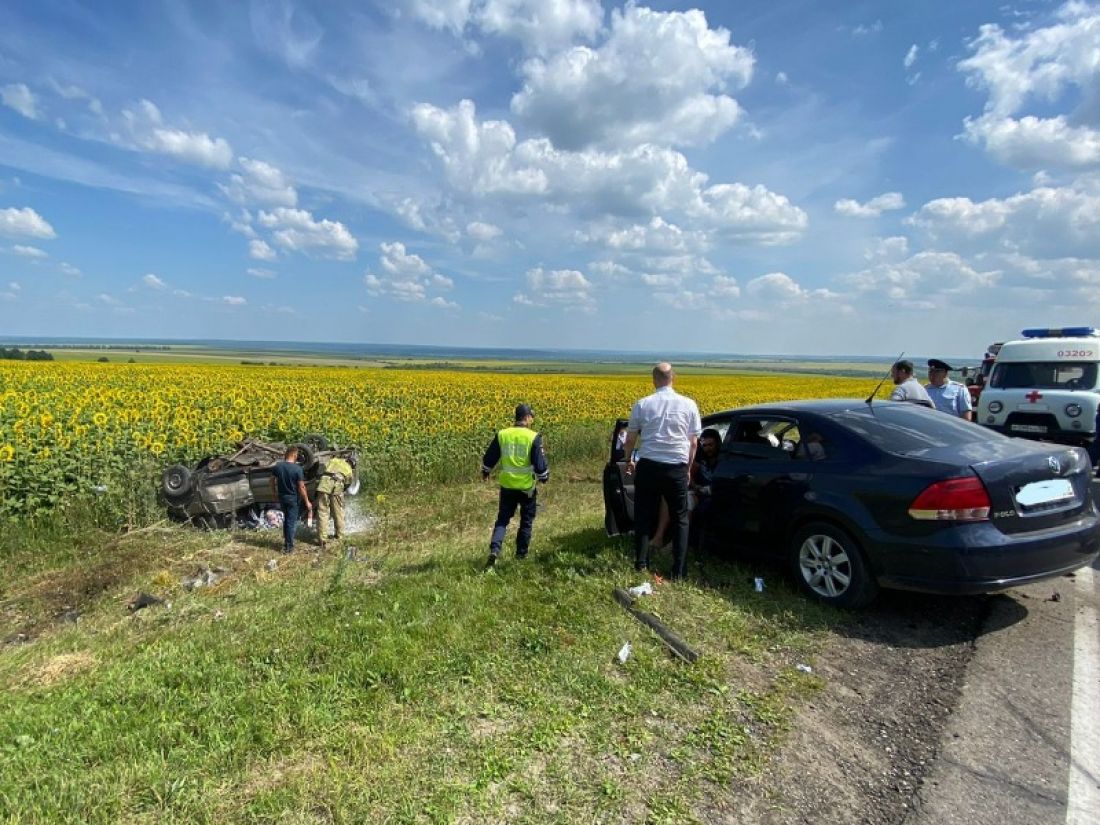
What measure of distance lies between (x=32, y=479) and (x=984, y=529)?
10.1m

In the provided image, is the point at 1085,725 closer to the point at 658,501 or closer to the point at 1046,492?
→ the point at 1046,492

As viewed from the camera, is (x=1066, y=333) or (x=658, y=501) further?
(x=1066, y=333)

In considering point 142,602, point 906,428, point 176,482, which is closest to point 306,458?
point 176,482

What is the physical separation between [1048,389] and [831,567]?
9711mm


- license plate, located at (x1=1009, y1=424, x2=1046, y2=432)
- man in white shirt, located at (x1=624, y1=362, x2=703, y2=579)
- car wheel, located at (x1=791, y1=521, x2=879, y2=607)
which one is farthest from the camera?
license plate, located at (x1=1009, y1=424, x2=1046, y2=432)

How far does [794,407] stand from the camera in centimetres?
546

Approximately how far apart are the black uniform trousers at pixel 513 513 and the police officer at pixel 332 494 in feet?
10.6

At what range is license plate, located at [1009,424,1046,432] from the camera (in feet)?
36.1

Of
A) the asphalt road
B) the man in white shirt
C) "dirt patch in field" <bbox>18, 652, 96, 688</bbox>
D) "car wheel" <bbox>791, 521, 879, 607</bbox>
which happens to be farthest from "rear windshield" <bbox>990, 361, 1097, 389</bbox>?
"dirt patch in field" <bbox>18, 652, 96, 688</bbox>

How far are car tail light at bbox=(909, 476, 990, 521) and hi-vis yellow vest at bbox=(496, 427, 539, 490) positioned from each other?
328 centimetres

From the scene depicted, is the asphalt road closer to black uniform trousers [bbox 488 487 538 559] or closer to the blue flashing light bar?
black uniform trousers [bbox 488 487 538 559]

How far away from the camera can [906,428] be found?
4879 mm

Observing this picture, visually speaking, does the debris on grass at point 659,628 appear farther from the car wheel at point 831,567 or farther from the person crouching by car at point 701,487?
the car wheel at point 831,567

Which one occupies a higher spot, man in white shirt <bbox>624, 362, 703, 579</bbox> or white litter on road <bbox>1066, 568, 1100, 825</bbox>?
man in white shirt <bbox>624, 362, 703, 579</bbox>
